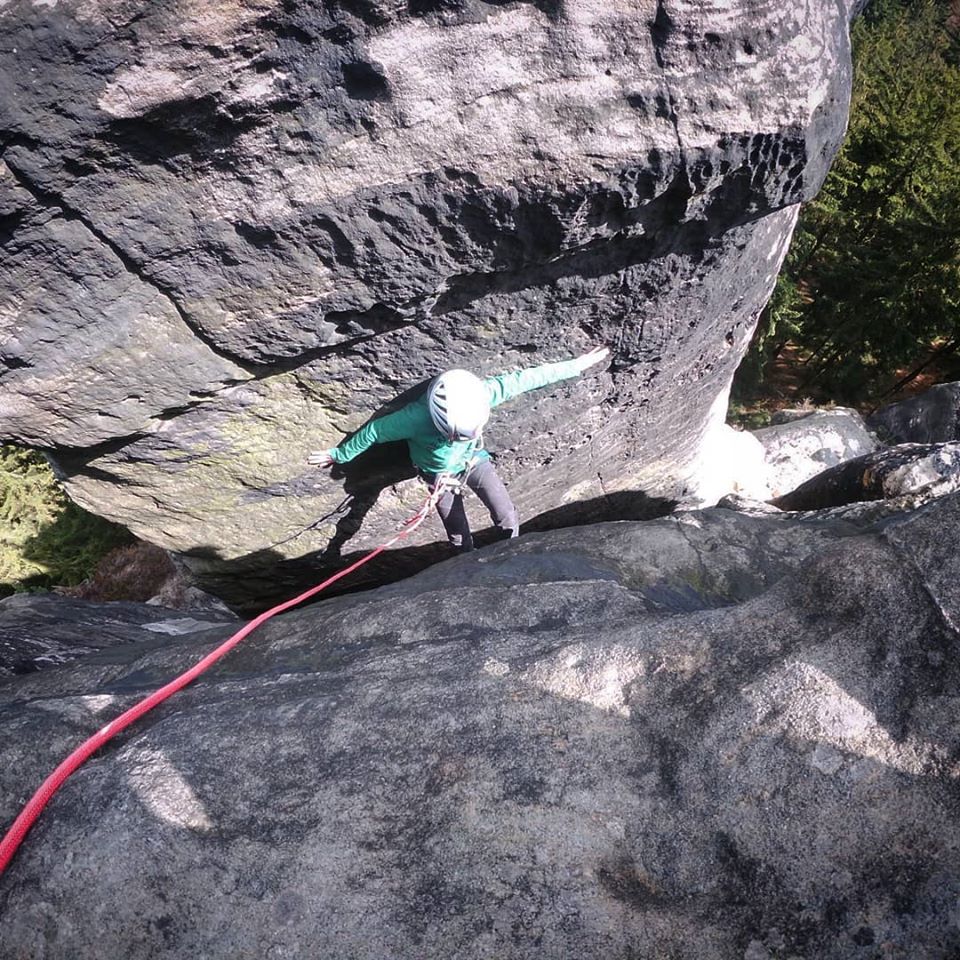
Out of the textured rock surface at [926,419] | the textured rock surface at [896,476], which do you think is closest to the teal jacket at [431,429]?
the textured rock surface at [896,476]

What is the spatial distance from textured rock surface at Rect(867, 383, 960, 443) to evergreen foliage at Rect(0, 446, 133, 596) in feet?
42.5

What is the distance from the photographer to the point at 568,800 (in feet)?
6.88

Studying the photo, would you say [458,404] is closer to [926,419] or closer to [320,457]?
[320,457]

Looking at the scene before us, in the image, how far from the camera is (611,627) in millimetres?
2768

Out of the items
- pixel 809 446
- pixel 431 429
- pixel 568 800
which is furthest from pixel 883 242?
pixel 568 800

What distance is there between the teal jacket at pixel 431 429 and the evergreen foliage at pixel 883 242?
10.1 meters

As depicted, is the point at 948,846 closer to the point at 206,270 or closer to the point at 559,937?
the point at 559,937

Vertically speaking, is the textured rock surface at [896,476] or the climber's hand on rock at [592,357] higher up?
the climber's hand on rock at [592,357]

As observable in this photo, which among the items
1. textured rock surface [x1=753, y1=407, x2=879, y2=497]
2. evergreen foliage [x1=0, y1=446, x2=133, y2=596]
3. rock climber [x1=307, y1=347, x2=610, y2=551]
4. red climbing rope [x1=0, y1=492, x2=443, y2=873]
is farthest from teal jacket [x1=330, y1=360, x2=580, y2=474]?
evergreen foliage [x1=0, y1=446, x2=133, y2=596]

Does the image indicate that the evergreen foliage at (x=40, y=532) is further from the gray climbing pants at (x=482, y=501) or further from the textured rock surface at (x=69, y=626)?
the gray climbing pants at (x=482, y=501)

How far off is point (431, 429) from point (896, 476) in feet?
11.9

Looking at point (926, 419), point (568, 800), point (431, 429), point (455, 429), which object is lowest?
point (926, 419)

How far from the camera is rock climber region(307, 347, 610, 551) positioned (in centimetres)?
390

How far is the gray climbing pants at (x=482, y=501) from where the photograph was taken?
4.96 m
